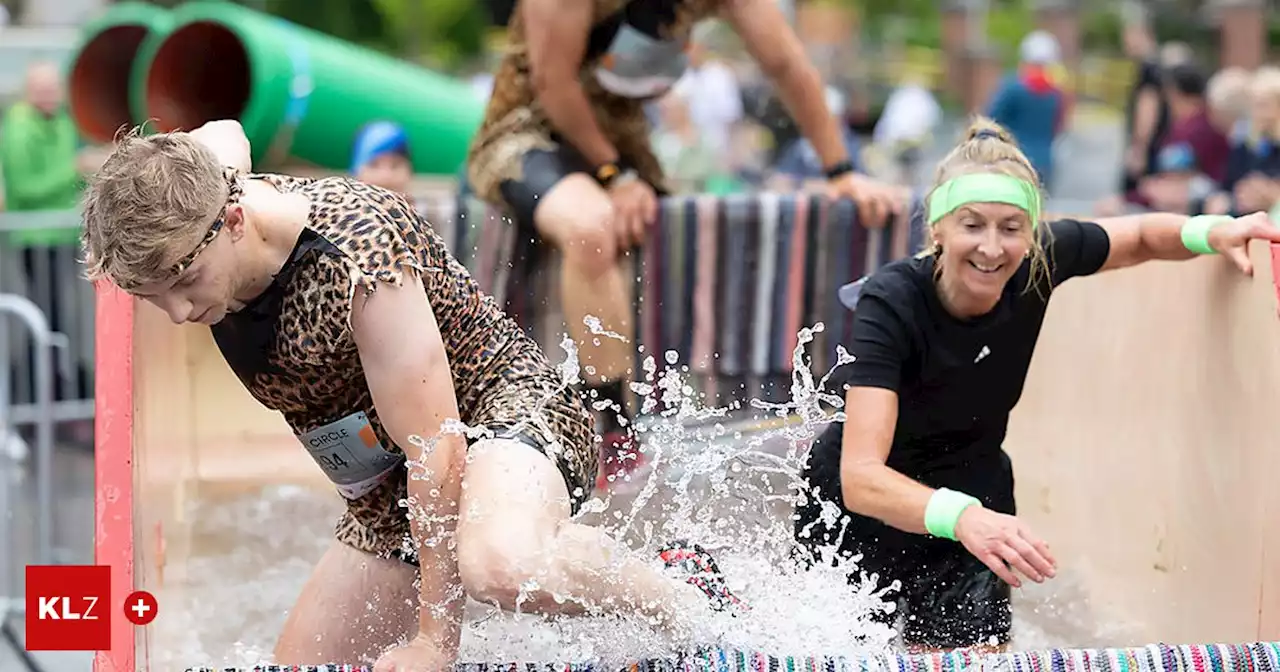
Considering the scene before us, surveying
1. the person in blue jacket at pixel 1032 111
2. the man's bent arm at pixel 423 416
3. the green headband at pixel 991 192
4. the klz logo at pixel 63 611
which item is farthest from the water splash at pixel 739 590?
the person in blue jacket at pixel 1032 111

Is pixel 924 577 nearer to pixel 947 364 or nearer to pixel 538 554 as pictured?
pixel 947 364

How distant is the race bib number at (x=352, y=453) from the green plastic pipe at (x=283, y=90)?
3857mm

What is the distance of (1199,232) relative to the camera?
150 inches

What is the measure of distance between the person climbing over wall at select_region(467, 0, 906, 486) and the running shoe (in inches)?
60.2

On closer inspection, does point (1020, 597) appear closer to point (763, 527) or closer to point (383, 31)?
point (763, 527)

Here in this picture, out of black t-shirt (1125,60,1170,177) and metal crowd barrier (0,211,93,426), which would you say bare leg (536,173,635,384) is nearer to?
metal crowd barrier (0,211,93,426)

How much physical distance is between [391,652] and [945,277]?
1486 mm

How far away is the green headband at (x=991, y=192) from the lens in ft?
11.4

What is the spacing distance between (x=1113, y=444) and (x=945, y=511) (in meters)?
1.85

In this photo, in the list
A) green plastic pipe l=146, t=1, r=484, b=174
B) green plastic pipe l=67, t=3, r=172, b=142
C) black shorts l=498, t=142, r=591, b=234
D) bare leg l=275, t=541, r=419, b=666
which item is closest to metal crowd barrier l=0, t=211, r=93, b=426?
green plastic pipe l=67, t=3, r=172, b=142

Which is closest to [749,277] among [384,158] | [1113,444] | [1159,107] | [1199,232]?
[1113,444]

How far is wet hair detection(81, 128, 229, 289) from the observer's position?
2611 mm

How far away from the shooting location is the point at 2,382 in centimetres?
594

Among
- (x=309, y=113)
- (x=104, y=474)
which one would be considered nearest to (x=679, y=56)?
(x=104, y=474)
